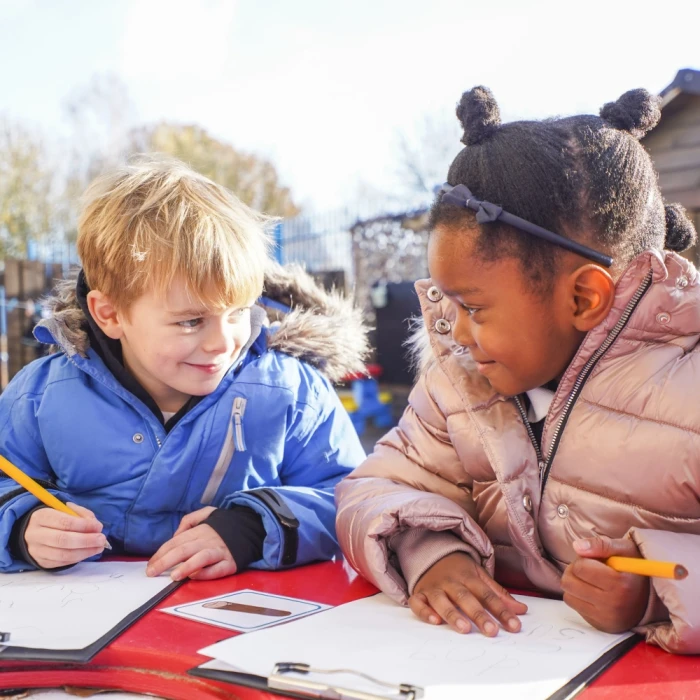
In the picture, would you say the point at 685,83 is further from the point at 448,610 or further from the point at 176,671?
the point at 176,671

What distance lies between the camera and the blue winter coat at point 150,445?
1.34 m

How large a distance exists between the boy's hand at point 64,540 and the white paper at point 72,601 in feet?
0.10

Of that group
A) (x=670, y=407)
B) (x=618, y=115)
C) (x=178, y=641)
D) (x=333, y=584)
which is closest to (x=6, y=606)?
(x=178, y=641)

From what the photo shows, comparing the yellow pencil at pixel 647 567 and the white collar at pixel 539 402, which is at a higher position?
the white collar at pixel 539 402

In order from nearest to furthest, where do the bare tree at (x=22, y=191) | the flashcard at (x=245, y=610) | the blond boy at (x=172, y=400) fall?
the flashcard at (x=245, y=610)
the blond boy at (x=172, y=400)
the bare tree at (x=22, y=191)

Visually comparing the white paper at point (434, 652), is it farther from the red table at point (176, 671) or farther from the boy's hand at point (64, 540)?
the boy's hand at point (64, 540)

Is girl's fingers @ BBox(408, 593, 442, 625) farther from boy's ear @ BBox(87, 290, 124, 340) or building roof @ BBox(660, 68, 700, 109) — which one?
building roof @ BBox(660, 68, 700, 109)

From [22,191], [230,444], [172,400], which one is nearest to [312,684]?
A: [230,444]

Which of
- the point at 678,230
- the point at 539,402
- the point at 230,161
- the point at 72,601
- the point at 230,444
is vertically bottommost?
the point at 72,601

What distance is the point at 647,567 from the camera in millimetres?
777

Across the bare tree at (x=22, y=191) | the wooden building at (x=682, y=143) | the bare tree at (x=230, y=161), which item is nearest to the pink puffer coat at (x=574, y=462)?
the wooden building at (x=682, y=143)

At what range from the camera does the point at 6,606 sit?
3.40 ft

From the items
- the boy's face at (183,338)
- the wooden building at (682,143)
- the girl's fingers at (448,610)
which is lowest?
the girl's fingers at (448,610)

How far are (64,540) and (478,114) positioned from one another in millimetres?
819
